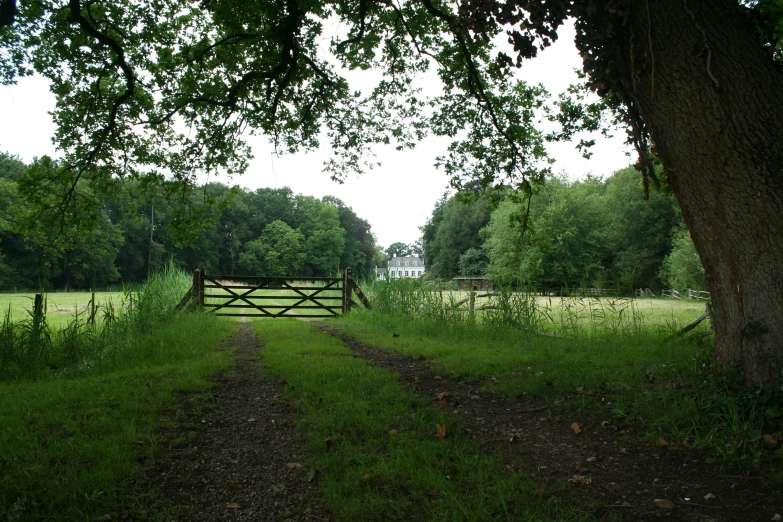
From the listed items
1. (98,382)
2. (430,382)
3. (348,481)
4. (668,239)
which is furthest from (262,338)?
(668,239)

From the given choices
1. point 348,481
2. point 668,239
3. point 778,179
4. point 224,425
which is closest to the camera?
point 348,481

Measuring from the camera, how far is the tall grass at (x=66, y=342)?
6023 millimetres

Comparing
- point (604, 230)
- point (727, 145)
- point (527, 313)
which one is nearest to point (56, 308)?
point (527, 313)

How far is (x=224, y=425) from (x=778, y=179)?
491cm

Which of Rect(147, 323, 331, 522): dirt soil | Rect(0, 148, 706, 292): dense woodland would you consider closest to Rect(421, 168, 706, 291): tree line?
Rect(0, 148, 706, 292): dense woodland

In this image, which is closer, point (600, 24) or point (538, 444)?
point (538, 444)

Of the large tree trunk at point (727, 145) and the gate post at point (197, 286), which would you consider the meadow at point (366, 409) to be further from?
the gate post at point (197, 286)

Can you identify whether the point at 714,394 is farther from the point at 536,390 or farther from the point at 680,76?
the point at 680,76

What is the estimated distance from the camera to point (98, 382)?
5109mm

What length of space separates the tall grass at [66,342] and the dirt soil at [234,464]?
9.10ft

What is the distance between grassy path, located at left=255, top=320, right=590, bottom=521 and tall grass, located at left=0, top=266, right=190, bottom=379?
3.38 metres

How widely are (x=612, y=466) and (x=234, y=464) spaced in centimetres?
264

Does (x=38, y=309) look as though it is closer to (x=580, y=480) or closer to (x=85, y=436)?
(x=85, y=436)

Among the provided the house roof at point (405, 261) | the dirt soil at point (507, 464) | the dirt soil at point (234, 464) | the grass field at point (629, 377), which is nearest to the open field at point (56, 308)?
the dirt soil at point (234, 464)
